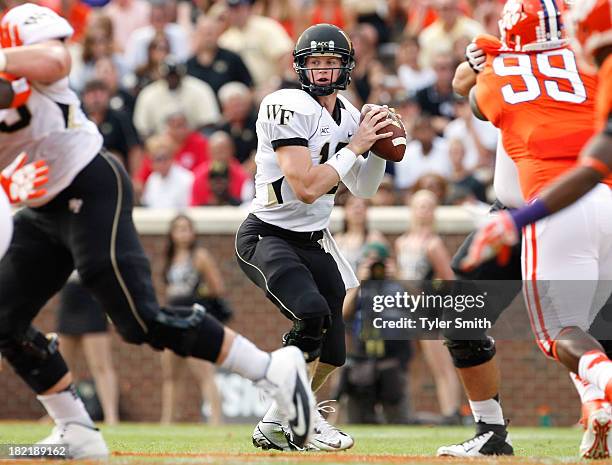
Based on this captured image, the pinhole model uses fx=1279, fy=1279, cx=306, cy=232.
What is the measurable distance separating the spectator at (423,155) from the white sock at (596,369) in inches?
302

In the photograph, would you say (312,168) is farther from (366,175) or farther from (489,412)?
(489,412)

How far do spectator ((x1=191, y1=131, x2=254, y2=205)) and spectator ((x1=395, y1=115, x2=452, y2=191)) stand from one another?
1.70 m

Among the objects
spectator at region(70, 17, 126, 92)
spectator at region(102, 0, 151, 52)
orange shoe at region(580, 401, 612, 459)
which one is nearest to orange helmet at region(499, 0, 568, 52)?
orange shoe at region(580, 401, 612, 459)

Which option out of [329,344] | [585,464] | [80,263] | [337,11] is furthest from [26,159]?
[337,11]

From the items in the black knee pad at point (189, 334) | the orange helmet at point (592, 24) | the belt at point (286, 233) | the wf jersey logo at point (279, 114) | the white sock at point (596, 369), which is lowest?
the white sock at point (596, 369)

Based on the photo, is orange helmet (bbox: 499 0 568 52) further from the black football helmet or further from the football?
the black football helmet

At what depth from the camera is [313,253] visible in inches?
280

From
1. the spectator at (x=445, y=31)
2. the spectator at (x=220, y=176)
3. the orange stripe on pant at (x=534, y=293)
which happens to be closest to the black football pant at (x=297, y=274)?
the orange stripe on pant at (x=534, y=293)

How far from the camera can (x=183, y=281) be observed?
12477mm

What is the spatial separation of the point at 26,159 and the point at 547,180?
8.37 feet

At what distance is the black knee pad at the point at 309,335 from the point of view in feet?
21.8

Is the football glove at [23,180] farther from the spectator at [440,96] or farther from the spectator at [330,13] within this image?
the spectator at [330,13]

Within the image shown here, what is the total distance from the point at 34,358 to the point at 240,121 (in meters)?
8.45

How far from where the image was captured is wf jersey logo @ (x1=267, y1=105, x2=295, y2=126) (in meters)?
6.78
